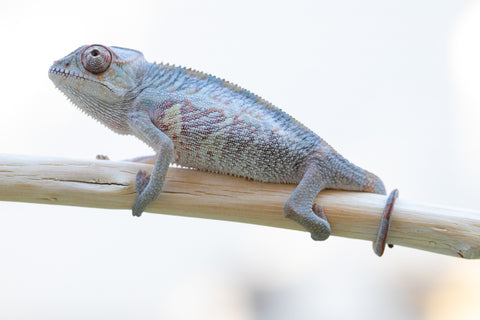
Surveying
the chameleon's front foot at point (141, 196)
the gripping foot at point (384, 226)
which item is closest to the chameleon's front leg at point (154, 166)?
the chameleon's front foot at point (141, 196)

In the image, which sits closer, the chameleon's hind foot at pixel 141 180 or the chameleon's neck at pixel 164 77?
the chameleon's hind foot at pixel 141 180

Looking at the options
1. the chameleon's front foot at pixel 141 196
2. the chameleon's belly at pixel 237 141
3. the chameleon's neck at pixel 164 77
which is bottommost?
the chameleon's front foot at pixel 141 196

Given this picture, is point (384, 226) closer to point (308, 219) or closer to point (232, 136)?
point (308, 219)

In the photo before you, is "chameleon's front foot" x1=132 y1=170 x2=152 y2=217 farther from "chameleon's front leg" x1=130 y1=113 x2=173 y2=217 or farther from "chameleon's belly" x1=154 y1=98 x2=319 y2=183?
"chameleon's belly" x1=154 y1=98 x2=319 y2=183

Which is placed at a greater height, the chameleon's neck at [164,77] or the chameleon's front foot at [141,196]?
the chameleon's neck at [164,77]

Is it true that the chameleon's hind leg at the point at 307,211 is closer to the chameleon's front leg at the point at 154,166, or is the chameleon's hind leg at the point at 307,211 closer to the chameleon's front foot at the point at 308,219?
the chameleon's front foot at the point at 308,219

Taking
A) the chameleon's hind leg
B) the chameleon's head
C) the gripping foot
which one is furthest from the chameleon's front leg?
the gripping foot

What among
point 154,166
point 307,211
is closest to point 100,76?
point 154,166
